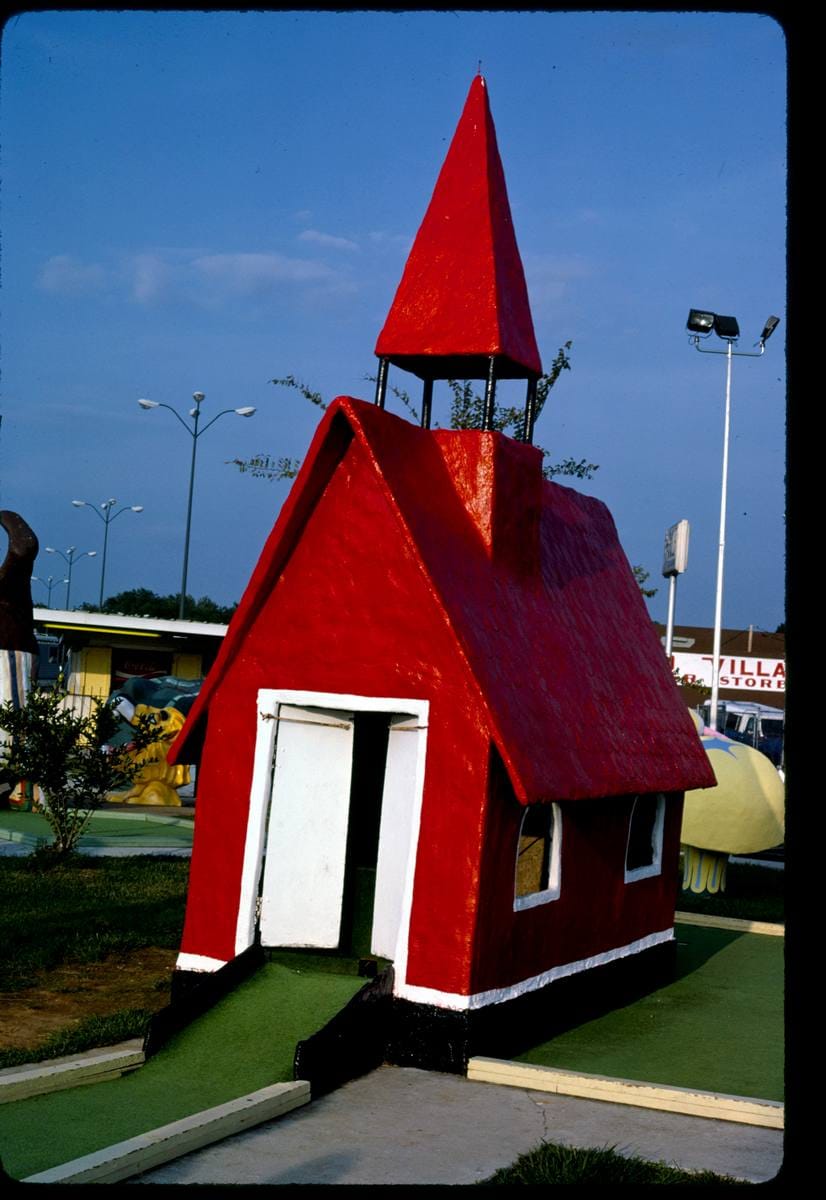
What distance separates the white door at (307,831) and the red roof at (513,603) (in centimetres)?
77

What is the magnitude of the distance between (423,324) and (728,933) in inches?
327

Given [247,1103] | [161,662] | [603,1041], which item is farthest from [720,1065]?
[161,662]

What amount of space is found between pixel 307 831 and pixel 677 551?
10.6 meters

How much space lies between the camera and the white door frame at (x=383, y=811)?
29.8ft

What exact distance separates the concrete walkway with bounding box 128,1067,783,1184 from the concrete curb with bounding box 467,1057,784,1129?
0.22 feet

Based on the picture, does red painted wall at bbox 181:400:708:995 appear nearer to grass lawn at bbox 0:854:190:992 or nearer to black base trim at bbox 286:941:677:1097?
black base trim at bbox 286:941:677:1097

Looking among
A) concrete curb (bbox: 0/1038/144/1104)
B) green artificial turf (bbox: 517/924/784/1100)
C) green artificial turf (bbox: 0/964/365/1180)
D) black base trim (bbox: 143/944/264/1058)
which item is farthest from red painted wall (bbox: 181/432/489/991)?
concrete curb (bbox: 0/1038/144/1104)

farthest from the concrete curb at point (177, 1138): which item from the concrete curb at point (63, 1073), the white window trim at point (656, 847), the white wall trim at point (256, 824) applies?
the white window trim at point (656, 847)

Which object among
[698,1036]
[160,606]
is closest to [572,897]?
[698,1036]

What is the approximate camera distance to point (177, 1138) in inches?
247

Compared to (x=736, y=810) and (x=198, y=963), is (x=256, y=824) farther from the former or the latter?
(x=736, y=810)

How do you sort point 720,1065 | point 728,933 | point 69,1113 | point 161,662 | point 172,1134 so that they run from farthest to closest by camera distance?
point 161,662 < point 728,933 < point 720,1065 < point 69,1113 < point 172,1134

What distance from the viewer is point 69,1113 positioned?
22.5 ft

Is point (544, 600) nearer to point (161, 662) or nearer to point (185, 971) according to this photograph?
point (185, 971)
